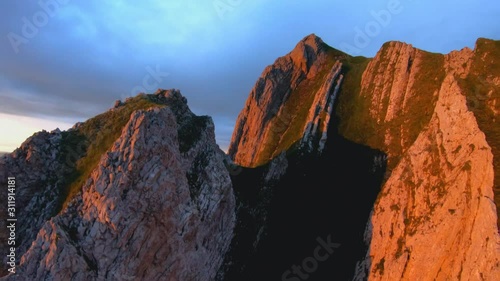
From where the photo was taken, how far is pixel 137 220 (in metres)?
39.4

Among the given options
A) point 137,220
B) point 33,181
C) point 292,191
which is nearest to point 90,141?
point 33,181

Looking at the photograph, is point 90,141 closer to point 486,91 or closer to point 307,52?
point 486,91

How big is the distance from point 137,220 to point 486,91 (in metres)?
48.9

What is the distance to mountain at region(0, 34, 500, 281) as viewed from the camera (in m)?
38.0

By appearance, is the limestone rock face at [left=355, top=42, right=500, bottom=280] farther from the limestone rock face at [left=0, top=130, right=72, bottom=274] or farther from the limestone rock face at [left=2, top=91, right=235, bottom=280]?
the limestone rock face at [left=0, top=130, right=72, bottom=274]

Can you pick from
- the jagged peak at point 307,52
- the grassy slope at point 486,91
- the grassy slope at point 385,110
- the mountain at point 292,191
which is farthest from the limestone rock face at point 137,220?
the jagged peak at point 307,52

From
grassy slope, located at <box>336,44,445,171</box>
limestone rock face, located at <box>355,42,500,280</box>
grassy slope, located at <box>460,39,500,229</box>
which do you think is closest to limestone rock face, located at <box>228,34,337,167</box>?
grassy slope, located at <box>336,44,445,171</box>

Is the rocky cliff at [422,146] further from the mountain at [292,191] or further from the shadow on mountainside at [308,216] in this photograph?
the shadow on mountainside at [308,216]

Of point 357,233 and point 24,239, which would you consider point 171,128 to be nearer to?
point 24,239

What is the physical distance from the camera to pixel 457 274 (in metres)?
37.8

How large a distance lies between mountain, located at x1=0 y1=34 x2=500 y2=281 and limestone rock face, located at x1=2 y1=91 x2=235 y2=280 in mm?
135

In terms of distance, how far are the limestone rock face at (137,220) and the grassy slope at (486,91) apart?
33064 mm

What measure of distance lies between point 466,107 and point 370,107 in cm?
2903

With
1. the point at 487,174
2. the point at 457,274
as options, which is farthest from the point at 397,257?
the point at 487,174
